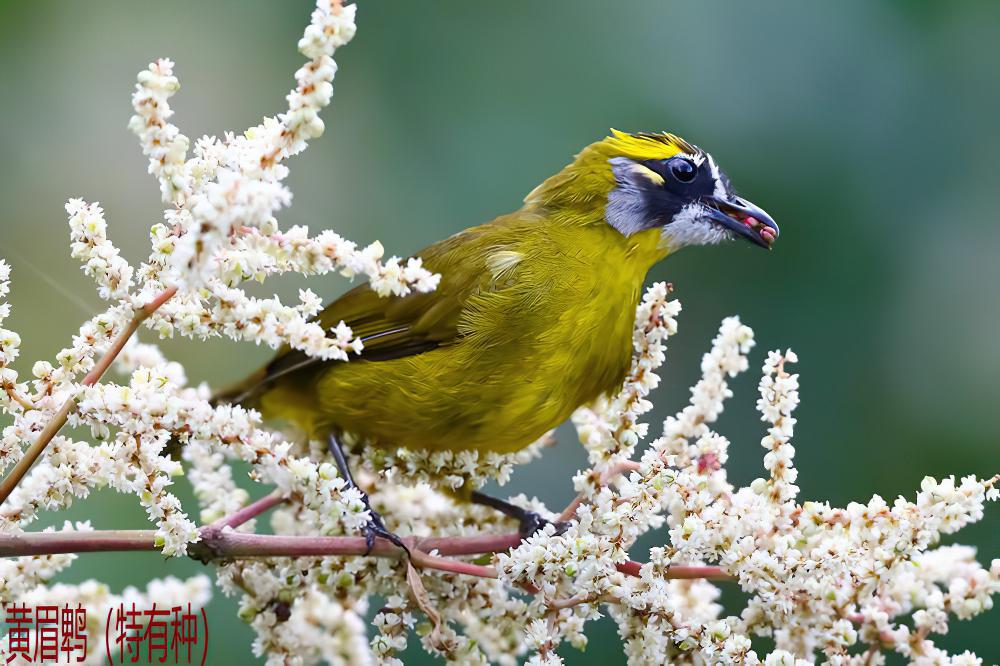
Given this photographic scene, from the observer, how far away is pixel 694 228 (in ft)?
7.45

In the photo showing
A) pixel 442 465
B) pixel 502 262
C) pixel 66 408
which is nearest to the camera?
pixel 66 408

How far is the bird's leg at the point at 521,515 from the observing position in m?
1.86

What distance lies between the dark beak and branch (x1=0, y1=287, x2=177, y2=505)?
1.22 m

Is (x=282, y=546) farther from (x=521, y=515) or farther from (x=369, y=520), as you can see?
(x=521, y=515)

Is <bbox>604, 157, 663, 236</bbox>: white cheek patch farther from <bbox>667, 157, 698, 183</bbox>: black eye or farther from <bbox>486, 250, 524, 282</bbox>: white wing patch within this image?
<bbox>486, 250, 524, 282</bbox>: white wing patch

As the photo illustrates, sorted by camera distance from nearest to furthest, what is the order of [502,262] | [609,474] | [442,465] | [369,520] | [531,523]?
[609,474], [369,520], [531,523], [442,465], [502,262]

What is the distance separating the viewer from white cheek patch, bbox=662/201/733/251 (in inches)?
89.3

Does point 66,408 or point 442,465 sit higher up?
point 442,465

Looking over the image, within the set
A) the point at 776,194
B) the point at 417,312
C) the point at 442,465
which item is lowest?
the point at 442,465

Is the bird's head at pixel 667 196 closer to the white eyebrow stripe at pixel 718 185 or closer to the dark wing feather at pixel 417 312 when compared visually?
the white eyebrow stripe at pixel 718 185

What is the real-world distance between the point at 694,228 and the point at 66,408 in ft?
4.37

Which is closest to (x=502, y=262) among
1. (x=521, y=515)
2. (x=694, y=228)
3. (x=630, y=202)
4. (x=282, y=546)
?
(x=630, y=202)

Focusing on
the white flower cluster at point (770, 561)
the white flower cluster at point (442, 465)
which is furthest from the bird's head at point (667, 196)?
Result: the white flower cluster at point (770, 561)

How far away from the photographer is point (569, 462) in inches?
132
